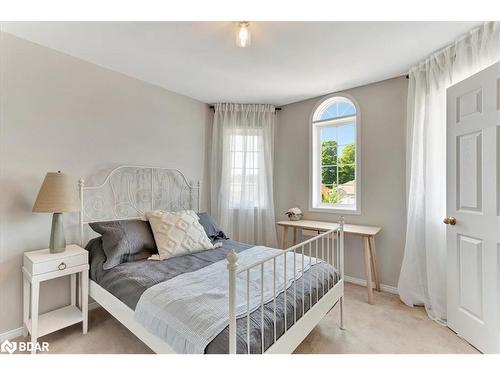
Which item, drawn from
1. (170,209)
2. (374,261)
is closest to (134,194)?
(170,209)

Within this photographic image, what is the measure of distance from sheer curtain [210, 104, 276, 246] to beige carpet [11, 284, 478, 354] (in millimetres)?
1495

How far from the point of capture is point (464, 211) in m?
1.83

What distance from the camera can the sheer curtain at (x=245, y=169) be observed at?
3332mm

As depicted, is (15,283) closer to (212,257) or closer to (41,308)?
(41,308)

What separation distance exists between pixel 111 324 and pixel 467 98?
3433mm

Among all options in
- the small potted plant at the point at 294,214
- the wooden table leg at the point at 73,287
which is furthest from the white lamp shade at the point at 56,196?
the small potted plant at the point at 294,214

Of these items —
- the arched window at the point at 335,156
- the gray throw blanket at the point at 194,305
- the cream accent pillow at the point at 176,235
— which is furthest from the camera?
the arched window at the point at 335,156

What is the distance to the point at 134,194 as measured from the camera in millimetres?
2598

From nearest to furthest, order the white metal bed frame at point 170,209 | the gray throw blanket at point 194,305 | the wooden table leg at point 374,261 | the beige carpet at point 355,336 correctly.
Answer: the gray throw blanket at point 194,305 → the white metal bed frame at point 170,209 → the beige carpet at point 355,336 → the wooden table leg at point 374,261

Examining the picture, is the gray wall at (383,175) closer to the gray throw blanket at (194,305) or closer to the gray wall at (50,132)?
the gray throw blanket at (194,305)

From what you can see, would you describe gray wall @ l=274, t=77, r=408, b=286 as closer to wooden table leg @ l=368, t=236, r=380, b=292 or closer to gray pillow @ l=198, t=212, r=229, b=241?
wooden table leg @ l=368, t=236, r=380, b=292

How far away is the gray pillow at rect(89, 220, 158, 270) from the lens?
1.86m

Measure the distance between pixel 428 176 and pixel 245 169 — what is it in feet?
6.90

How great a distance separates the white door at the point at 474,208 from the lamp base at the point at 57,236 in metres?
3.12
